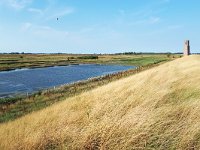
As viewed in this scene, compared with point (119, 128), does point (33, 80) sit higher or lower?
lower

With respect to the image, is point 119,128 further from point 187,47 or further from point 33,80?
point 33,80

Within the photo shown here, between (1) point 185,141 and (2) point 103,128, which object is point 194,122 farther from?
(2) point 103,128

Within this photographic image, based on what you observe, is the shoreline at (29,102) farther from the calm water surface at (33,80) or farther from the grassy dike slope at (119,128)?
the grassy dike slope at (119,128)

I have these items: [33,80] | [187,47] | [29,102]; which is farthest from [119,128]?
[33,80]

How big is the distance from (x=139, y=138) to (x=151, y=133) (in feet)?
0.97

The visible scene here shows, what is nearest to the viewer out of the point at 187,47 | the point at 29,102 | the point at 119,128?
the point at 119,128

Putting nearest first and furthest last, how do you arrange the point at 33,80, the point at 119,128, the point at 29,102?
1. the point at 119,128
2. the point at 29,102
3. the point at 33,80

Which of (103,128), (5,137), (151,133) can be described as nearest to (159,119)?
(151,133)

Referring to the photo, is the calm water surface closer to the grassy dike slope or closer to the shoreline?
the shoreline

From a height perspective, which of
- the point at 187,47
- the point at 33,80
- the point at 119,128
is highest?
the point at 187,47

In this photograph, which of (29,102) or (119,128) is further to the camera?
(29,102)

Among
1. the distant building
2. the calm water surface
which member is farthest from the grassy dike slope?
the calm water surface

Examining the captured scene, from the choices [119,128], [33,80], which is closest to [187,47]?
[33,80]

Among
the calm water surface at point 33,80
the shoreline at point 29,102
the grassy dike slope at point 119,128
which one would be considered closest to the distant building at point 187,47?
the shoreline at point 29,102
